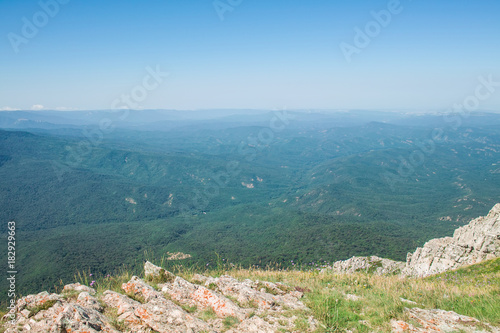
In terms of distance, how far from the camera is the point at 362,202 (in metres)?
155

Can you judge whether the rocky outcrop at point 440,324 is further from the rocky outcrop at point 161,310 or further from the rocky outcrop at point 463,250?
the rocky outcrop at point 463,250

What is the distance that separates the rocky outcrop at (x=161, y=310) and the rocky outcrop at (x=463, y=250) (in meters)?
17.8

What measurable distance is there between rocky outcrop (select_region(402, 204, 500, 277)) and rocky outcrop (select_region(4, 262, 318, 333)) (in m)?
17.8

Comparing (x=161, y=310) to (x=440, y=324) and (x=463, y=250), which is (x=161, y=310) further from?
(x=463, y=250)

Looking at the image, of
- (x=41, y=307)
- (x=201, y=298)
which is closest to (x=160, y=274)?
(x=201, y=298)

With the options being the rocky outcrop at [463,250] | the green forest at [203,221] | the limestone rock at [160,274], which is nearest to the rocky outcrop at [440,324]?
the limestone rock at [160,274]

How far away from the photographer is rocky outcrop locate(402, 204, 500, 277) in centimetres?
2105

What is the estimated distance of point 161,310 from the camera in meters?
6.42

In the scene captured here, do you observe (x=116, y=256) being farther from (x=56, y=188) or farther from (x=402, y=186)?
(x=402, y=186)

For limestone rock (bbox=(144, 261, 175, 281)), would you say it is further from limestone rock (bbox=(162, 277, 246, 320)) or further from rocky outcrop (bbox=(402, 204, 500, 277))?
rocky outcrop (bbox=(402, 204, 500, 277))

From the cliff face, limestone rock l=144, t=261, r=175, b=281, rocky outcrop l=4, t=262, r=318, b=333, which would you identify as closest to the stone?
rocky outcrop l=4, t=262, r=318, b=333

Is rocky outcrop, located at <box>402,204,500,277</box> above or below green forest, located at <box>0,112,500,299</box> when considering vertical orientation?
above

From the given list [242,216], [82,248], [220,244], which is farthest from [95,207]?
[220,244]

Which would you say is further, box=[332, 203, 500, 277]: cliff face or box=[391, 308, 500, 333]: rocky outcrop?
box=[332, 203, 500, 277]: cliff face
